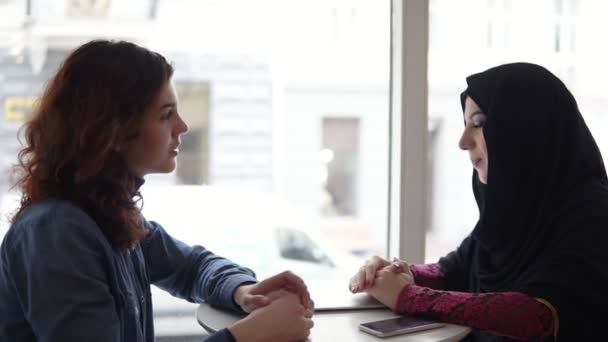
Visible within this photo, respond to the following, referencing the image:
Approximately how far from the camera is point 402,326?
51.1 inches

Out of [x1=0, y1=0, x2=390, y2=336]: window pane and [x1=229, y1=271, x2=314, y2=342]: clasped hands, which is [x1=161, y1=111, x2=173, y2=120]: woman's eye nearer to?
[x1=229, y1=271, x2=314, y2=342]: clasped hands

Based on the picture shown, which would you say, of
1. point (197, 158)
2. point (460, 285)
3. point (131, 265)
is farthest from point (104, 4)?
point (460, 285)

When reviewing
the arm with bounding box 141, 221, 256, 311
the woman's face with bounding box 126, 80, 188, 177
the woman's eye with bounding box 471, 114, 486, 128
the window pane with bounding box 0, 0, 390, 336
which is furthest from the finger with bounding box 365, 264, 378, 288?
the window pane with bounding box 0, 0, 390, 336

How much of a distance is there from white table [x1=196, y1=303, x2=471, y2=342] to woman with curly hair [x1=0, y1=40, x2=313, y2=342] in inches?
2.0

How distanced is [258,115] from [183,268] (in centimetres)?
72

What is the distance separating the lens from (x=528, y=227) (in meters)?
1.48

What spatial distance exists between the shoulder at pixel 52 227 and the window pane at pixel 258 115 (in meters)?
0.90

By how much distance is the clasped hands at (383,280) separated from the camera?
56.9 inches

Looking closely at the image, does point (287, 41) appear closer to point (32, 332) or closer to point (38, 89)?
point (38, 89)

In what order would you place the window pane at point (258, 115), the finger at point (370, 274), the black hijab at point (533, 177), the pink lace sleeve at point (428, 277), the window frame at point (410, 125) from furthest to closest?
the window frame at point (410, 125) < the window pane at point (258, 115) < the pink lace sleeve at point (428, 277) < the finger at point (370, 274) < the black hijab at point (533, 177)

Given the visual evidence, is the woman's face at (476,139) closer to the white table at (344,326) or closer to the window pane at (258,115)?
the white table at (344,326)

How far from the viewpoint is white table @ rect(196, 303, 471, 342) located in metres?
1.25

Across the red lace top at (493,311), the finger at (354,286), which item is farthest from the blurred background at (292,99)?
the red lace top at (493,311)

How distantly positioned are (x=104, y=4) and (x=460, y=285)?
1.34 meters
